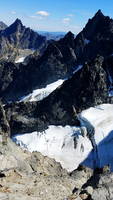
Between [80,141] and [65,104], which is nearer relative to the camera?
[80,141]

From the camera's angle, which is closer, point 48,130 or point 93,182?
point 93,182

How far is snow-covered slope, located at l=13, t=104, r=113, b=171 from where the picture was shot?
130 m

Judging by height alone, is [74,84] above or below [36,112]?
above

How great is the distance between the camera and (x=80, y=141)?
449 feet

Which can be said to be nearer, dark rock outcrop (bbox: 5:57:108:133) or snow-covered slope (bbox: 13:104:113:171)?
snow-covered slope (bbox: 13:104:113:171)

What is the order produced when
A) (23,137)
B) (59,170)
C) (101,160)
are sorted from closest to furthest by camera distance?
(59,170) < (101,160) < (23,137)

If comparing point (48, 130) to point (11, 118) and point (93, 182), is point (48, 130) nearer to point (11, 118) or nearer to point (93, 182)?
point (11, 118)

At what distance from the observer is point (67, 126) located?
151m

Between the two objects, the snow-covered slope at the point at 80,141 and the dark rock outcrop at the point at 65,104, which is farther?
the dark rock outcrop at the point at 65,104

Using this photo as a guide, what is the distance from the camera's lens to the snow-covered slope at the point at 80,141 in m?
130

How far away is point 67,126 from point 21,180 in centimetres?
11465

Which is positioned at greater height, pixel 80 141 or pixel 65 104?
pixel 65 104

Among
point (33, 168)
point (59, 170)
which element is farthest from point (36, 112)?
point (33, 168)

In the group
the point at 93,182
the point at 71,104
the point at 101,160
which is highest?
the point at 93,182
